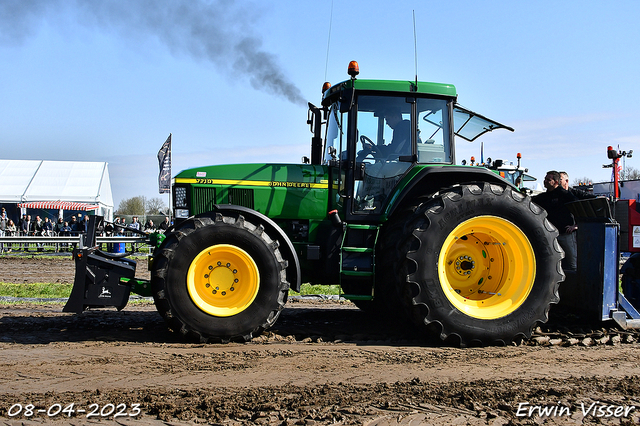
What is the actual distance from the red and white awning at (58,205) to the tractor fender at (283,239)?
21.2m

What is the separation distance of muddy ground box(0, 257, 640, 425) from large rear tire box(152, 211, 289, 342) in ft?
0.77

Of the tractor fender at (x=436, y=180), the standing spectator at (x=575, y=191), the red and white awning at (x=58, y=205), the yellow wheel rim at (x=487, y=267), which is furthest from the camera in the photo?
the red and white awning at (x=58, y=205)

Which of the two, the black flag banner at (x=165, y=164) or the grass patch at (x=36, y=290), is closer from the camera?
the grass patch at (x=36, y=290)

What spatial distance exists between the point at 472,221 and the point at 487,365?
142cm

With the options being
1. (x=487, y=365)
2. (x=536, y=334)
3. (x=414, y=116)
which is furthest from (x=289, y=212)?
(x=536, y=334)

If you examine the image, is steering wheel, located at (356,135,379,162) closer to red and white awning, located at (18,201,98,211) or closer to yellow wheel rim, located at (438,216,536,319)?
yellow wheel rim, located at (438,216,536,319)

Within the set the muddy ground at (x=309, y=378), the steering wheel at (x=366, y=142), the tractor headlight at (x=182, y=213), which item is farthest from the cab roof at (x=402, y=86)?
→ the muddy ground at (x=309, y=378)

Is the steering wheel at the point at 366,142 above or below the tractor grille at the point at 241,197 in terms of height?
above

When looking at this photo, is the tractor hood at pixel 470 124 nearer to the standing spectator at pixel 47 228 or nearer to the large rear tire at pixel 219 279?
the large rear tire at pixel 219 279

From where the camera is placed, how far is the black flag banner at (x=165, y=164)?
15.4 meters

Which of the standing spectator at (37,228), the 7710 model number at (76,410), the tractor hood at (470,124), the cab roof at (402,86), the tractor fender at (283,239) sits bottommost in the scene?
the 7710 model number at (76,410)

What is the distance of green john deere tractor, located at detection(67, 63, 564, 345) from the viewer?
4.88 metres

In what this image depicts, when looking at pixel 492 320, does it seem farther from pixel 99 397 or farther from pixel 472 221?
pixel 99 397

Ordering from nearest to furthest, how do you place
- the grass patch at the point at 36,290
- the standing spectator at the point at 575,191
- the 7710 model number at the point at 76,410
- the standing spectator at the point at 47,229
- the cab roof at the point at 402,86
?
the 7710 model number at the point at 76,410, the cab roof at the point at 402,86, the standing spectator at the point at 575,191, the grass patch at the point at 36,290, the standing spectator at the point at 47,229
